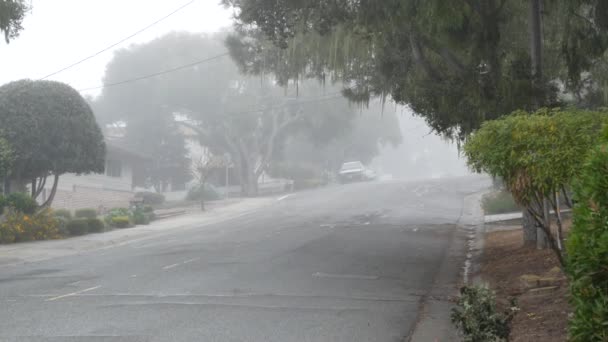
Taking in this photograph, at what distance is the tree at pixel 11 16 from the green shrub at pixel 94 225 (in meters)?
16.1

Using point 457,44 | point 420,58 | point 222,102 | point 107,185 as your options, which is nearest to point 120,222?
point 107,185

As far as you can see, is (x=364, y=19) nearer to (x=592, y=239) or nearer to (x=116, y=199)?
(x=592, y=239)

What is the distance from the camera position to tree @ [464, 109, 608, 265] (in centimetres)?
755

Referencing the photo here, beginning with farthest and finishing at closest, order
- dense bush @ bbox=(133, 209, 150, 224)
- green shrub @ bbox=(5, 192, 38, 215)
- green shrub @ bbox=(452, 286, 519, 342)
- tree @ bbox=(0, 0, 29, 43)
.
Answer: dense bush @ bbox=(133, 209, 150, 224)
green shrub @ bbox=(5, 192, 38, 215)
tree @ bbox=(0, 0, 29, 43)
green shrub @ bbox=(452, 286, 519, 342)

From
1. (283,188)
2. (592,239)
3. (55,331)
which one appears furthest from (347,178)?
(592,239)

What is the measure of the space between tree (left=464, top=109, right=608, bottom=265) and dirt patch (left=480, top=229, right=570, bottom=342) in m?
0.98

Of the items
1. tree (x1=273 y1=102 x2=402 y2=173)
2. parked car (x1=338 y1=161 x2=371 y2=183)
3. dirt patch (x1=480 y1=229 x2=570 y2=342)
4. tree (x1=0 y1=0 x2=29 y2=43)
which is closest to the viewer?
dirt patch (x1=480 y1=229 x2=570 y2=342)

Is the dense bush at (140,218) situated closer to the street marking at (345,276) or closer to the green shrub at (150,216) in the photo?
the green shrub at (150,216)

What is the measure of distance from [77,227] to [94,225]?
1.28 m

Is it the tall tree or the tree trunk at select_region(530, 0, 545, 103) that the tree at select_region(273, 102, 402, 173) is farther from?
the tree trunk at select_region(530, 0, 545, 103)

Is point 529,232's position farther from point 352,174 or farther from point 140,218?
point 352,174

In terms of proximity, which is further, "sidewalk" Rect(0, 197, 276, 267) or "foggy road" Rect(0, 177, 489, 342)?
"sidewalk" Rect(0, 197, 276, 267)

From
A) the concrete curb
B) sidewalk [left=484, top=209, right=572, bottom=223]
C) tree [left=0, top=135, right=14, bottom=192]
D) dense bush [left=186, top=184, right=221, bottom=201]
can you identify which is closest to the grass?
sidewalk [left=484, top=209, right=572, bottom=223]

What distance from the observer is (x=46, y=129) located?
29500mm
